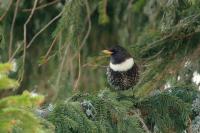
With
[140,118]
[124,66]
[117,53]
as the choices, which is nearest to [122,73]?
[124,66]

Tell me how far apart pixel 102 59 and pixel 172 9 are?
596 mm

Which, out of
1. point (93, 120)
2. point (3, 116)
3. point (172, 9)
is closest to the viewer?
point (3, 116)

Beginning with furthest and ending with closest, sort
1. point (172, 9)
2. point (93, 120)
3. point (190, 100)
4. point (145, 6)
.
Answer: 1. point (145, 6)
2. point (172, 9)
3. point (190, 100)
4. point (93, 120)

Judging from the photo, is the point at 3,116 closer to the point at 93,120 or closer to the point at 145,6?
the point at 93,120

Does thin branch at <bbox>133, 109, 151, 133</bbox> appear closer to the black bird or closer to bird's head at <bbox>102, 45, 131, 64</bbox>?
the black bird

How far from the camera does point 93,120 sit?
2230mm

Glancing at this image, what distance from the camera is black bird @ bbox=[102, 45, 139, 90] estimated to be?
3740mm

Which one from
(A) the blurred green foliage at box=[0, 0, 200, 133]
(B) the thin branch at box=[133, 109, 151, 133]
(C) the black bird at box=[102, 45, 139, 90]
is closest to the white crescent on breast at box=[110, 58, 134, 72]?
(C) the black bird at box=[102, 45, 139, 90]

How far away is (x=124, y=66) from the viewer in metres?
3.85

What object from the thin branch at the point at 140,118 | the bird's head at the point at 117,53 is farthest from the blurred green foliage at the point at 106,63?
the bird's head at the point at 117,53

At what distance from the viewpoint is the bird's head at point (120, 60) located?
3.75 m

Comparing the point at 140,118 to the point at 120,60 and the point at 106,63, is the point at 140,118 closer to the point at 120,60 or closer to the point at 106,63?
the point at 106,63

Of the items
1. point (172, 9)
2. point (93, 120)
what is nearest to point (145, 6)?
point (172, 9)

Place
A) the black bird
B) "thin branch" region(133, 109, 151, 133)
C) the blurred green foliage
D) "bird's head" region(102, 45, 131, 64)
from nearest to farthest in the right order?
the blurred green foliage → "thin branch" region(133, 109, 151, 133) → the black bird → "bird's head" region(102, 45, 131, 64)
